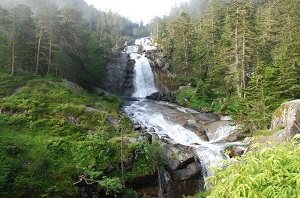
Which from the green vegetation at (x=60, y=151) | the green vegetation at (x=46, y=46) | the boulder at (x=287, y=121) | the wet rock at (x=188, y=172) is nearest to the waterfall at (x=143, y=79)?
the green vegetation at (x=46, y=46)

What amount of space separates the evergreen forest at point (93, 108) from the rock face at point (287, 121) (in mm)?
2833

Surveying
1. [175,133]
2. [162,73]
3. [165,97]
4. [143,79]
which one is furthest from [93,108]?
[162,73]

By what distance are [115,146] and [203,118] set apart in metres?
14.3

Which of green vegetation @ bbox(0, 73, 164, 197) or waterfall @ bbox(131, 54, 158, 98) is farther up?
waterfall @ bbox(131, 54, 158, 98)

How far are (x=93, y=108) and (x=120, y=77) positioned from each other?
1042 inches

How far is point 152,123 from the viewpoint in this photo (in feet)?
82.2

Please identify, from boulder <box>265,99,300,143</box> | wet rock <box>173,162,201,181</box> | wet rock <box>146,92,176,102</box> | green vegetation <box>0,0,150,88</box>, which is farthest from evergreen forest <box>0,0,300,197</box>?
boulder <box>265,99,300,143</box>

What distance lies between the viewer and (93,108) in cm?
2300

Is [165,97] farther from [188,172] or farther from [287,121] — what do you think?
[287,121]

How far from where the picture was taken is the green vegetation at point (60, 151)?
12.5m

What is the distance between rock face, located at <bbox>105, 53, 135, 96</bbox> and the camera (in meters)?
46.9

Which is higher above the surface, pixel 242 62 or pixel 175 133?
pixel 242 62

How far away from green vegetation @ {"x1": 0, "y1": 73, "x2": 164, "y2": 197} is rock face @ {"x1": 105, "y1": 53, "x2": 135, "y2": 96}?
83.5 feet

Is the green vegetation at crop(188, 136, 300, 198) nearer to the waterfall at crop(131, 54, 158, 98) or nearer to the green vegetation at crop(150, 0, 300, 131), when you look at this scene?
the green vegetation at crop(150, 0, 300, 131)
